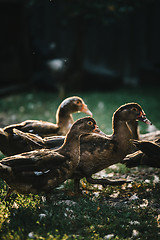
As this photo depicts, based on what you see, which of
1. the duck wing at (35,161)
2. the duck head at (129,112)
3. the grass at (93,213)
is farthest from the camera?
the duck head at (129,112)

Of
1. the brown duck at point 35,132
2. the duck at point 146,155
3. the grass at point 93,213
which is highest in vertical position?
the brown duck at point 35,132

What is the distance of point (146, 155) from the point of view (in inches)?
190

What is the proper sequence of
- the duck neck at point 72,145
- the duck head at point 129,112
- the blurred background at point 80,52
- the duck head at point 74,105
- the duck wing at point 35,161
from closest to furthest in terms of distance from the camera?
the duck wing at point 35,161, the duck neck at point 72,145, the duck head at point 129,112, the duck head at point 74,105, the blurred background at point 80,52

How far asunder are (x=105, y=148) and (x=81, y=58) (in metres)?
8.73

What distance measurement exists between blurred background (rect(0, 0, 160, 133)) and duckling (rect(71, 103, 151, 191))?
17.0ft

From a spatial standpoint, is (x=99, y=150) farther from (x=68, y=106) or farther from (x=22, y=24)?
(x=22, y=24)

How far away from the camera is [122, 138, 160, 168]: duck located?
14.9 ft

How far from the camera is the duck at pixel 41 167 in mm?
3939

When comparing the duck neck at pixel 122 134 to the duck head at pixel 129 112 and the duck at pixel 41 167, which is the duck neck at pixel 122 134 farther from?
the duck at pixel 41 167

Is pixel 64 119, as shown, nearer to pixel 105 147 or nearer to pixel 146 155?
pixel 105 147

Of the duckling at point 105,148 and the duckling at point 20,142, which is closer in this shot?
the duckling at point 105,148

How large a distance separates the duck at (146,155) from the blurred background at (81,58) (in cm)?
491

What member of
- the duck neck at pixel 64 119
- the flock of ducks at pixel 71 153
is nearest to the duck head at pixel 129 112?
the flock of ducks at pixel 71 153

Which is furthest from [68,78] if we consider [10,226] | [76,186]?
[10,226]
